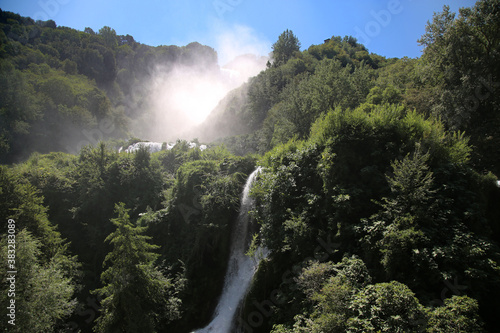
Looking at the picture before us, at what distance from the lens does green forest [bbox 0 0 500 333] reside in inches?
360

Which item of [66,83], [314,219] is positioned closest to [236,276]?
[314,219]

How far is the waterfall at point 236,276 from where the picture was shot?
15.4 meters

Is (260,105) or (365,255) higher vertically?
(260,105)

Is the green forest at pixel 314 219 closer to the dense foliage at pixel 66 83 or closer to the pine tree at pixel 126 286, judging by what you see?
the pine tree at pixel 126 286

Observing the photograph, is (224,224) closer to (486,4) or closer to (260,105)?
(486,4)

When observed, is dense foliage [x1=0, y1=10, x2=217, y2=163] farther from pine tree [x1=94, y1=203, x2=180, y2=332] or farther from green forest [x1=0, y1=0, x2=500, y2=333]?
pine tree [x1=94, y1=203, x2=180, y2=332]

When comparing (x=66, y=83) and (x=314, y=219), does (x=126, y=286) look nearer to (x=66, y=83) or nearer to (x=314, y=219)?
(x=314, y=219)

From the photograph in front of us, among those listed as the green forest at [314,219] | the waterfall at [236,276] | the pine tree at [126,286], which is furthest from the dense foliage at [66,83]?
the waterfall at [236,276]

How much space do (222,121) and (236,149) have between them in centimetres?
2323

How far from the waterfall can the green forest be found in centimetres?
67

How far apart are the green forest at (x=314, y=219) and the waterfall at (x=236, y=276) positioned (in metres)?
0.67

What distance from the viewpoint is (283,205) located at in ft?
52.3

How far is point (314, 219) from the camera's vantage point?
46.6ft

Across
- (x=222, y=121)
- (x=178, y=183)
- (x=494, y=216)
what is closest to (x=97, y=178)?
(x=178, y=183)
